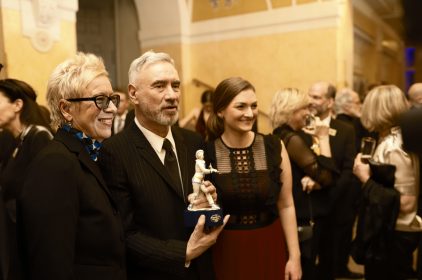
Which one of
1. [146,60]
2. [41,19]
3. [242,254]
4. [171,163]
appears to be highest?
[41,19]

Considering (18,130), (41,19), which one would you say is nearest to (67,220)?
(18,130)

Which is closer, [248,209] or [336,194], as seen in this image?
[248,209]

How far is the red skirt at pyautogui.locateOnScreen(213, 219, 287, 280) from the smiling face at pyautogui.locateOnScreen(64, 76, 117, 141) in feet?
3.27

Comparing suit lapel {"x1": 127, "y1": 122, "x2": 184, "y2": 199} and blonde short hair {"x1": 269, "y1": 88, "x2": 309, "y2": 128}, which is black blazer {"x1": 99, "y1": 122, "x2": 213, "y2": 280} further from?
blonde short hair {"x1": 269, "y1": 88, "x2": 309, "y2": 128}

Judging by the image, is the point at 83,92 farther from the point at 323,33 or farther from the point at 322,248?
the point at 323,33

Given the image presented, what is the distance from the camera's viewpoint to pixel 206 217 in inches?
72.4

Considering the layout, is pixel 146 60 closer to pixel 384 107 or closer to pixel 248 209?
pixel 248 209

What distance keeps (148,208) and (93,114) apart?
1.59 feet

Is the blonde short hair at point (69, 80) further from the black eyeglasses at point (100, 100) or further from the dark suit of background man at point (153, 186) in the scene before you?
the dark suit of background man at point (153, 186)

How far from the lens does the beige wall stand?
5090 mm

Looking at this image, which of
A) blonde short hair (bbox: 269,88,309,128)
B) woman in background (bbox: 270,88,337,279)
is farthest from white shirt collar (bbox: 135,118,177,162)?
blonde short hair (bbox: 269,88,309,128)

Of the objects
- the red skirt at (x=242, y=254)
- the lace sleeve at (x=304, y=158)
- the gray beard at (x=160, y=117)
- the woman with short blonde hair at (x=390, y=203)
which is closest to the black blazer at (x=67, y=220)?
the gray beard at (x=160, y=117)

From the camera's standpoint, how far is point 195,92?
919 cm

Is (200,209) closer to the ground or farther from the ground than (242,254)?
farther from the ground
